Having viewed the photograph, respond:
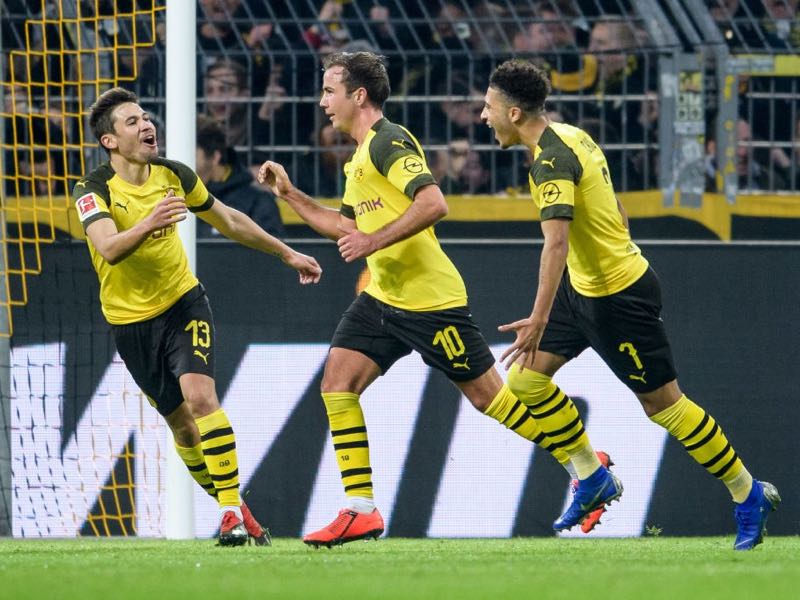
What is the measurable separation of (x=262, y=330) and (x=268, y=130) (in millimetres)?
1120

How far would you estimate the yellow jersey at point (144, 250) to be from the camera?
21.9ft

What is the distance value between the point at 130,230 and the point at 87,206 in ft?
1.18

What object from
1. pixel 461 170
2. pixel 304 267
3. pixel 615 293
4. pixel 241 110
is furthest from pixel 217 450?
pixel 461 170

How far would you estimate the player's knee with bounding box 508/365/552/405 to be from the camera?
6.64m

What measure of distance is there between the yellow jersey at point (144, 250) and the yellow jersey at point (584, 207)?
1.62 meters

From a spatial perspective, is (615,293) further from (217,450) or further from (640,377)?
(217,450)

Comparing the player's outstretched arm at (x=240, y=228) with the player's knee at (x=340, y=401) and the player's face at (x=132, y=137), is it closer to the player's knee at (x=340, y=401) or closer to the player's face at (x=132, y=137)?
the player's face at (x=132, y=137)

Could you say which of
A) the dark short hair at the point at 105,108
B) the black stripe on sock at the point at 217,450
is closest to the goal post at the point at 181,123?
the dark short hair at the point at 105,108

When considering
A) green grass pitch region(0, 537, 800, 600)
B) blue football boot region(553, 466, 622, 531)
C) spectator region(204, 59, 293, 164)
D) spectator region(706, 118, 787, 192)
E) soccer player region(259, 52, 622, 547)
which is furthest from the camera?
spectator region(204, 59, 293, 164)

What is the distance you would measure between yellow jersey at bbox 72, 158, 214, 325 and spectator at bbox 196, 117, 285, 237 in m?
1.52

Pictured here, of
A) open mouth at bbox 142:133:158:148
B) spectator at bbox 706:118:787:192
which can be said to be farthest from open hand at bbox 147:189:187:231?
spectator at bbox 706:118:787:192

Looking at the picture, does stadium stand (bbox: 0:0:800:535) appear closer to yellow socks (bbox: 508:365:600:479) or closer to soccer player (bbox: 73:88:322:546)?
soccer player (bbox: 73:88:322:546)

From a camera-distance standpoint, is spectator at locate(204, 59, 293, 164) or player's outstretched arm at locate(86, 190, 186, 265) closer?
player's outstretched arm at locate(86, 190, 186, 265)

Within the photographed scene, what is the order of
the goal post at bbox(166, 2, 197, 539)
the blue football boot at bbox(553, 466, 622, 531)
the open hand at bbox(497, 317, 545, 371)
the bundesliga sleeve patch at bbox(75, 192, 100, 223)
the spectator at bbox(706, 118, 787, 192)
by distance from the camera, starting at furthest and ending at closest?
1. the spectator at bbox(706, 118, 787, 192)
2. the goal post at bbox(166, 2, 197, 539)
3. the blue football boot at bbox(553, 466, 622, 531)
4. the bundesliga sleeve patch at bbox(75, 192, 100, 223)
5. the open hand at bbox(497, 317, 545, 371)
